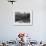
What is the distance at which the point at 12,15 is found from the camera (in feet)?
15.8

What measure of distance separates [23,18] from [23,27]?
32 cm

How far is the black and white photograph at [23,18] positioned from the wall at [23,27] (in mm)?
142

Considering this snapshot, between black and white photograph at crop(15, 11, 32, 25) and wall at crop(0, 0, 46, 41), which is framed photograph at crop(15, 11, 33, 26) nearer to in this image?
black and white photograph at crop(15, 11, 32, 25)

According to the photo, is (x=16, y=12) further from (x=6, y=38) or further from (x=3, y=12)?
(x=6, y=38)

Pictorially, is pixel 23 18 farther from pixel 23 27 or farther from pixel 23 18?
pixel 23 27

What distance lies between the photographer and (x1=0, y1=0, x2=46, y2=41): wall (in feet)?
15.5

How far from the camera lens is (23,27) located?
4.78 metres

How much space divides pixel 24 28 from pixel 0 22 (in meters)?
0.89

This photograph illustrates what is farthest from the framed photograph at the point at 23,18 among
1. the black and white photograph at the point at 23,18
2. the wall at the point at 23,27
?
the wall at the point at 23,27

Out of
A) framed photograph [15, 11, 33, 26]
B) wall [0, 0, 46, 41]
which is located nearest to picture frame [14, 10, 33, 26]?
framed photograph [15, 11, 33, 26]

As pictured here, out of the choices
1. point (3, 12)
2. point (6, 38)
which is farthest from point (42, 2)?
point (6, 38)

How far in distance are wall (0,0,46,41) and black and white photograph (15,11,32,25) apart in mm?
142

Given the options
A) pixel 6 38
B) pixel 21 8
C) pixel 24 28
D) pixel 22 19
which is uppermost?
pixel 21 8

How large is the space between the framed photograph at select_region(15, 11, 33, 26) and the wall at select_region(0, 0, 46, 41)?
0.11 meters
